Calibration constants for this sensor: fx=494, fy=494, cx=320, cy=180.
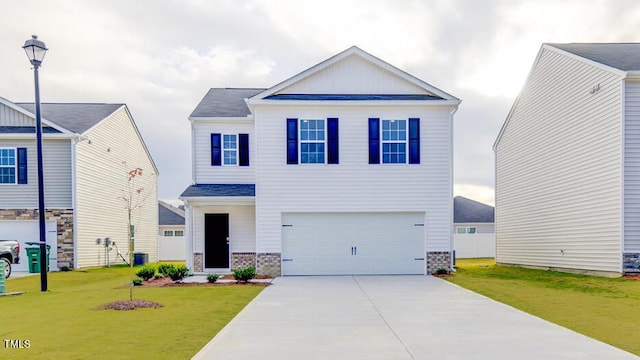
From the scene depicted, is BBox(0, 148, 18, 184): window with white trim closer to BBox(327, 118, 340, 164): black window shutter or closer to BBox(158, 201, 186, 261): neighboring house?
BBox(158, 201, 186, 261): neighboring house

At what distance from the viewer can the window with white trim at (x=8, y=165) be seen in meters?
21.8

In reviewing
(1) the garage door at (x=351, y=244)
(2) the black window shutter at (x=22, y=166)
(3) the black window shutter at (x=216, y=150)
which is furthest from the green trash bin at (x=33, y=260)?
(1) the garage door at (x=351, y=244)

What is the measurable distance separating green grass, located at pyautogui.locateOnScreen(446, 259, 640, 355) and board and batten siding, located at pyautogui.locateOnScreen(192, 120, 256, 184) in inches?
353

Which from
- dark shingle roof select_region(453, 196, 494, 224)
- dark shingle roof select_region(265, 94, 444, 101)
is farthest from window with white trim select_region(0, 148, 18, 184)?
dark shingle roof select_region(453, 196, 494, 224)

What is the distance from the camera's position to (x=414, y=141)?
59.6 feet

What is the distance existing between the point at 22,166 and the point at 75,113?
4.29 meters

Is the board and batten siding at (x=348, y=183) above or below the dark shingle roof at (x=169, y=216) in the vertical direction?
below

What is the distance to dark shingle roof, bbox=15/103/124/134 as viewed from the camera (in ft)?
75.6

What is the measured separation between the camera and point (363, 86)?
18.8 metres

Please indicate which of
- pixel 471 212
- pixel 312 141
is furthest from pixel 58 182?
pixel 471 212

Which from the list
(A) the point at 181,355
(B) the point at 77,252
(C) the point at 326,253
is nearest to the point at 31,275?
(B) the point at 77,252

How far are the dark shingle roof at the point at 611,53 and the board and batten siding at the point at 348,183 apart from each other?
6.22 m

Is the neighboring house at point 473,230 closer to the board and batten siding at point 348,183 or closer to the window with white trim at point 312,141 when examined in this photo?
the board and batten siding at point 348,183

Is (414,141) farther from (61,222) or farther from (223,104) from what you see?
(61,222)
